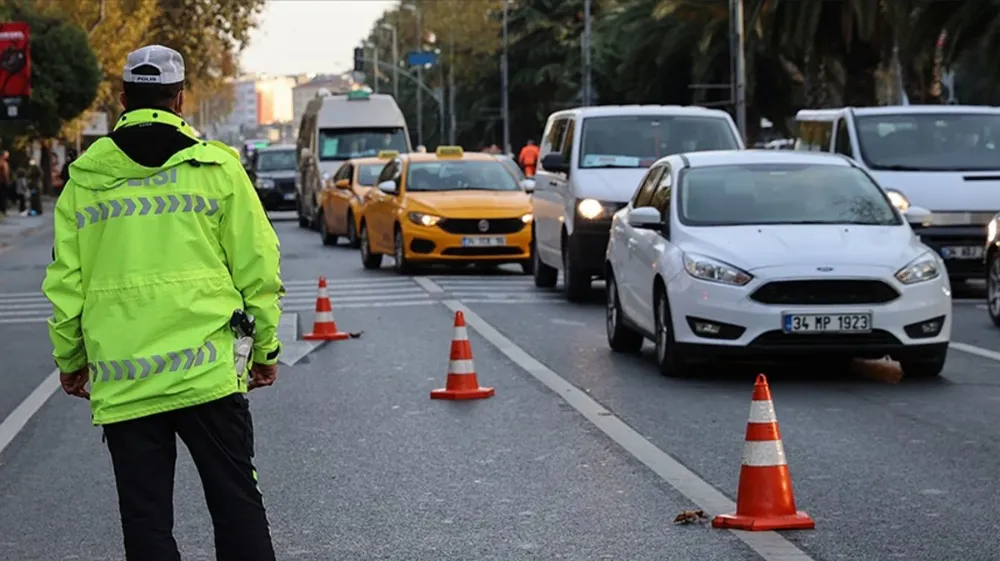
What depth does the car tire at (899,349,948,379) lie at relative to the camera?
1327cm

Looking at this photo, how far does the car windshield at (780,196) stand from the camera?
14.1 metres

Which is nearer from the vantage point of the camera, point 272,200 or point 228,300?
point 228,300

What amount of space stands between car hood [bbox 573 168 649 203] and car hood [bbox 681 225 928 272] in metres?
6.17

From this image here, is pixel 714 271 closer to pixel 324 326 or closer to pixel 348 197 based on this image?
pixel 324 326

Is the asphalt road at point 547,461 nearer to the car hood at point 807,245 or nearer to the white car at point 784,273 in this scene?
the white car at point 784,273

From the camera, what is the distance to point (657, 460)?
983 cm

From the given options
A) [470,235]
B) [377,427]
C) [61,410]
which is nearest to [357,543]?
[377,427]

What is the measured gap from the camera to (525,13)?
9838 cm

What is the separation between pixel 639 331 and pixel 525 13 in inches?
3334

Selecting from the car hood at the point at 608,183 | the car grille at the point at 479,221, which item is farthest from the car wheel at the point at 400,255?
the car hood at the point at 608,183

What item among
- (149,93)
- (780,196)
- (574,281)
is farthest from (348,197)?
(149,93)

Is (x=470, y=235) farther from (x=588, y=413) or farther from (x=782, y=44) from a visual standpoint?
(x=782, y=44)

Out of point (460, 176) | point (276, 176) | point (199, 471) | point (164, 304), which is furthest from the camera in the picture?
point (276, 176)

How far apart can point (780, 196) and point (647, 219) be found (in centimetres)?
95
